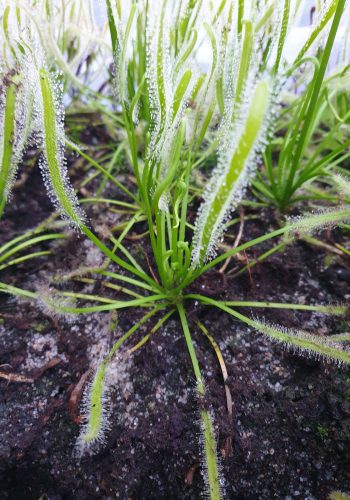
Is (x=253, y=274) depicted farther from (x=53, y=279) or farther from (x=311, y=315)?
(x=53, y=279)

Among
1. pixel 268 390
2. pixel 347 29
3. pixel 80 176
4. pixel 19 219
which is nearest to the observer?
pixel 268 390

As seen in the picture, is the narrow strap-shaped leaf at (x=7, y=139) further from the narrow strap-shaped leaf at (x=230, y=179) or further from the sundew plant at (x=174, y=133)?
the narrow strap-shaped leaf at (x=230, y=179)

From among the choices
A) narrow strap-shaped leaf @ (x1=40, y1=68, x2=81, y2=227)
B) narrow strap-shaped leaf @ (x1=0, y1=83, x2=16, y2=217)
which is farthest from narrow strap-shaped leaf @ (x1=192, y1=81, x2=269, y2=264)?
narrow strap-shaped leaf @ (x1=0, y1=83, x2=16, y2=217)

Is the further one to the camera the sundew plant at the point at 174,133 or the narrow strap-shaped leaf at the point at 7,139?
the narrow strap-shaped leaf at the point at 7,139

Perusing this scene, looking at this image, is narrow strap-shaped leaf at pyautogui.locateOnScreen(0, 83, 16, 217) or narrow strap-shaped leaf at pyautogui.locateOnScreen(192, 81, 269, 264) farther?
narrow strap-shaped leaf at pyautogui.locateOnScreen(0, 83, 16, 217)

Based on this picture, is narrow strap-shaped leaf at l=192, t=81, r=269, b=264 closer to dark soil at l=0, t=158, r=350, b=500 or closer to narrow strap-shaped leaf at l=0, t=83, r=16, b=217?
dark soil at l=0, t=158, r=350, b=500

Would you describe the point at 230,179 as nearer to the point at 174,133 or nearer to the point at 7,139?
the point at 174,133

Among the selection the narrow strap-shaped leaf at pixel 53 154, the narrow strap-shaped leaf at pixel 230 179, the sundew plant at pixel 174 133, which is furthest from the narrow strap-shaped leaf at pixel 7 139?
the narrow strap-shaped leaf at pixel 230 179

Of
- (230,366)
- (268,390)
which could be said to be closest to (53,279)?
(230,366)
